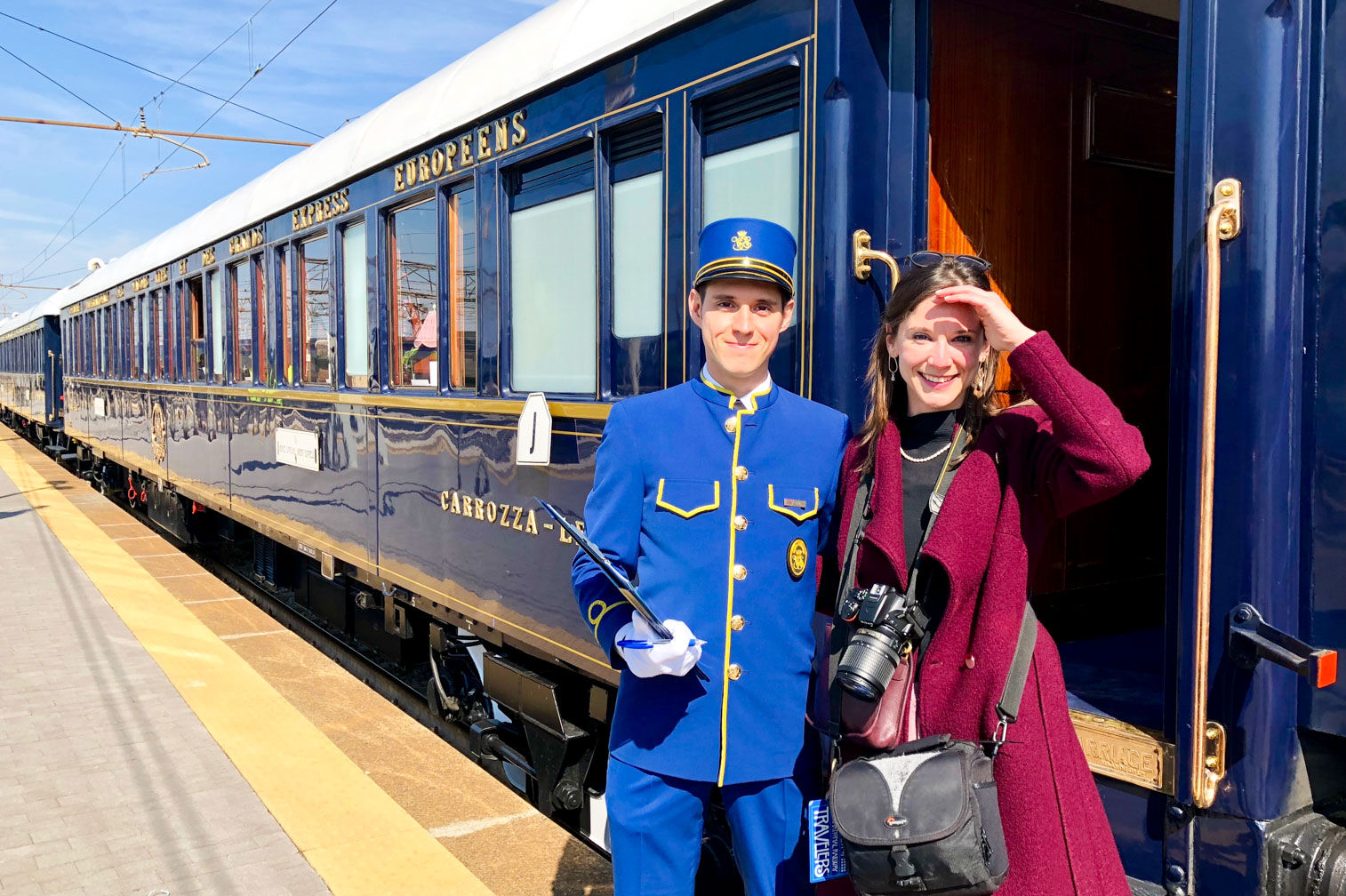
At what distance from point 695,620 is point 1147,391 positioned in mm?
2375

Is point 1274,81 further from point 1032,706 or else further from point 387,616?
point 387,616

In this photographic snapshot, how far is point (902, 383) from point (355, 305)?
436 centimetres

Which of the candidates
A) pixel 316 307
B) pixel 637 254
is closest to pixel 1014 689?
pixel 637 254

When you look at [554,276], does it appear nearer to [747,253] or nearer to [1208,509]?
[747,253]

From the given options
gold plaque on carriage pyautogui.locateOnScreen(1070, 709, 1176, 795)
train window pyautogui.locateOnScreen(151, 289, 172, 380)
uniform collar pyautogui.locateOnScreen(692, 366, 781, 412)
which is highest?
train window pyautogui.locateOnScreen(151, 289, 172, 380)

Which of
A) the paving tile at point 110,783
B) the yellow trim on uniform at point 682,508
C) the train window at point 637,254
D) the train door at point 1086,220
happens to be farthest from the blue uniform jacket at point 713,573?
the paving tile at point 110,783

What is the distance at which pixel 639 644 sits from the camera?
204 cm

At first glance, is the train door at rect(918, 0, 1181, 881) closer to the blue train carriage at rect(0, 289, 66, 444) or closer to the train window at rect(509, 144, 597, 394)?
the train window at rect(509, 144, 597, 394)

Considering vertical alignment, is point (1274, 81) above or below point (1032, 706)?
above

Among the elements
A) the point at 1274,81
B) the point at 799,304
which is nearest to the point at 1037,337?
the point at 1274,81

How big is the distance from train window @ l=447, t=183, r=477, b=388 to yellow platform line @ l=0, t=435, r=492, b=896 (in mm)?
1670

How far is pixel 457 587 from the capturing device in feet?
15.4

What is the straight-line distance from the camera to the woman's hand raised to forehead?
180cm

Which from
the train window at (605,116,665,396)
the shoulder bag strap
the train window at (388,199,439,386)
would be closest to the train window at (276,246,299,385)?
the train window at (388,199,439,386)
